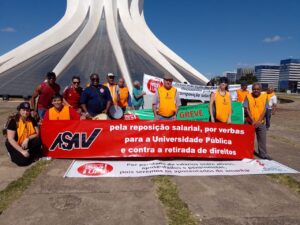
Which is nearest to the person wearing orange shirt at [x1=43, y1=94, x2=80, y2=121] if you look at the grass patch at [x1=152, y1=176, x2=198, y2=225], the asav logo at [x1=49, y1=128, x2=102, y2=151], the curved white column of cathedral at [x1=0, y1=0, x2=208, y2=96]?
the asav logo at [x1=49, y1=128, x2=102, y2=151]

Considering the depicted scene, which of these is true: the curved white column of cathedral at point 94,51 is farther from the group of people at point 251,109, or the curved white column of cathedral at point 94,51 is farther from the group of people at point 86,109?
the group of people at point 251,109

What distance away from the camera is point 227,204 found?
3855mm

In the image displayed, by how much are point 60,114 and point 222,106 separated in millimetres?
3077

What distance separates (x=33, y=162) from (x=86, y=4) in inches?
1041

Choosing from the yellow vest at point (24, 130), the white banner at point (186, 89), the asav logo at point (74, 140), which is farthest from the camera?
the white banner at point (186, 89)

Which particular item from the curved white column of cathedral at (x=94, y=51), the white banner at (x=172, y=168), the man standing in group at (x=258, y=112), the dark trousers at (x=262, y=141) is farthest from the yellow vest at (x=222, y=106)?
the curved white column of cathedral at (x=94, y=51)

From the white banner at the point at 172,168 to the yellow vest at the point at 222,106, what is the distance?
868mm

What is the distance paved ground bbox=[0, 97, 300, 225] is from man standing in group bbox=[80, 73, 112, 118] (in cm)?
162

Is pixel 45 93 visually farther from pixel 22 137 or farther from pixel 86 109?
pixel 22 137

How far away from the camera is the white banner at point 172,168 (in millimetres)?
4934

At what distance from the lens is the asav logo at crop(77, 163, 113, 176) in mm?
4915

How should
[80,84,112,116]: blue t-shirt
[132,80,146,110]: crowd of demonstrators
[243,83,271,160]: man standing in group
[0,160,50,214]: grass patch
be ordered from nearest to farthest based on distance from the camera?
[0,160,50,214]: grass patch
[243,83,271,160]: man standing in group
[80,84,112,116]: blue t-shirt
[132,80,146,110]: crowd of demonstrators

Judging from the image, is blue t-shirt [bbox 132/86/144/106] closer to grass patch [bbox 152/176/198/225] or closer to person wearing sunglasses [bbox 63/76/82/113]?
person wearing sunglasses [bbox 63/76/82/113]

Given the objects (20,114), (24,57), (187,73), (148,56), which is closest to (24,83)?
(24,57)
